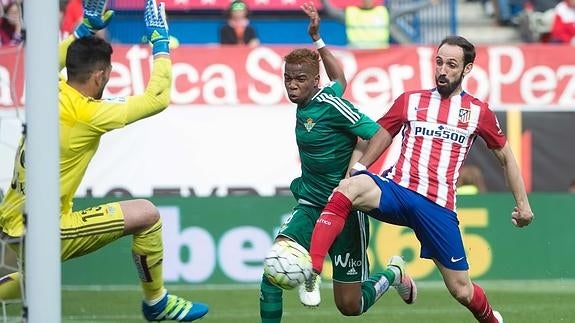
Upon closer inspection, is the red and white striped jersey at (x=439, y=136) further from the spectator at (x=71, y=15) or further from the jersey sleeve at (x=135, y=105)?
the spectator at (x=71, y=15)

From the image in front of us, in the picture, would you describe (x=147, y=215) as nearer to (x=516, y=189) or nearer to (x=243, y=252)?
(x=516, y=189)

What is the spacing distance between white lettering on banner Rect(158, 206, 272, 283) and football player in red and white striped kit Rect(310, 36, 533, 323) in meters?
4.54

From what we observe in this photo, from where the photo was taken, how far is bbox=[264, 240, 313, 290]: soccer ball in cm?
701

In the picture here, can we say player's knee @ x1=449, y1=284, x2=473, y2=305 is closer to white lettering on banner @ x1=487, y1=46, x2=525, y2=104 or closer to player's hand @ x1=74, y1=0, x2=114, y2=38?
player's hand @ x1=74, y1=0, x2=114, y2=38

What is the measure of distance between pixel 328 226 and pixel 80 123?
5.20ft

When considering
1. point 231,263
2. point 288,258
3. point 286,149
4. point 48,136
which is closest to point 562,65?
point 286,149

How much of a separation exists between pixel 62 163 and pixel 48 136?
5.77 ft

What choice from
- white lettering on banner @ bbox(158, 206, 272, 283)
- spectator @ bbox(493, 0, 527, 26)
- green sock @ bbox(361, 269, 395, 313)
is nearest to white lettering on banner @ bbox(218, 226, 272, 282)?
white lettering on banner @ bbox(158, 206, 272, 283)

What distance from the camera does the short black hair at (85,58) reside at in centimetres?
763

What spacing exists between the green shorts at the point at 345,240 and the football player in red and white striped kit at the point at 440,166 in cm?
18

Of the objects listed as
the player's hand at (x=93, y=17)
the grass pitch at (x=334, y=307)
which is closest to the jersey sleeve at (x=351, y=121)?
the player's hand at (x=93, y=17)

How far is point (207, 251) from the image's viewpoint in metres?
12.4

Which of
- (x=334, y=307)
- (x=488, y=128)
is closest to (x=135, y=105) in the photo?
(x=488, y=128)

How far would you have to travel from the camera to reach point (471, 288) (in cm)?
788
